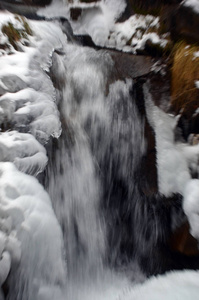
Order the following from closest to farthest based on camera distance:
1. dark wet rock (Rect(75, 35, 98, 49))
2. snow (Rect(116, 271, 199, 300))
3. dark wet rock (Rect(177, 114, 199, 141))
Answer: snow (Rect(116, 271, 199, 300))
dark wet rock (Rect(177, 114, 199, 141))
dark wet rock (Rect(75, 35, 98, 49))

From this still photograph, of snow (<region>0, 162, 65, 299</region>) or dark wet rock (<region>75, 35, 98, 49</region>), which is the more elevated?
dark wet rock (<region>75, 35, 98, 49</region>)

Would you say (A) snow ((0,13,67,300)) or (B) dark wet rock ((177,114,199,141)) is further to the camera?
(B) dark wet rock ((177,114,199,141))

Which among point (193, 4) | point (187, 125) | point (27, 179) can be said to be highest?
point (193, 4)

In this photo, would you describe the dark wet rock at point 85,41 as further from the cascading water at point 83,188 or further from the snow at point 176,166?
the snow at point 176,166

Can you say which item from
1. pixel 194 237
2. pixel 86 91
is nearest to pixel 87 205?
pixel 194 237

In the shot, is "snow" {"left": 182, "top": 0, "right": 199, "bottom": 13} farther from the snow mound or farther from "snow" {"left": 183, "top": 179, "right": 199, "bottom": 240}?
A: the snow mound

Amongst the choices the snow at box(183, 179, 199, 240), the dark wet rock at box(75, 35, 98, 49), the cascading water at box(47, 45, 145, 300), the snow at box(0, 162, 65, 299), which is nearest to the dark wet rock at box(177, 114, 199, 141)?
the cascading water at box(47, 45, 145, 300)

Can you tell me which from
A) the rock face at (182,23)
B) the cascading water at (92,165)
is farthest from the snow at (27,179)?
the rock face at (182,23)

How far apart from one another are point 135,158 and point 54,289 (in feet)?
5.63

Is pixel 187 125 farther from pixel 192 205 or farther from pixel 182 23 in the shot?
pixel 182 23

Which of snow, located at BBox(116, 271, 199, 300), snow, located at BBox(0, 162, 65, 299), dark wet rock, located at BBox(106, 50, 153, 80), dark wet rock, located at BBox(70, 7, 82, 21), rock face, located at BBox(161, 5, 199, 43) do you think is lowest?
snow, located at BBox(116, 271, 199, 300)

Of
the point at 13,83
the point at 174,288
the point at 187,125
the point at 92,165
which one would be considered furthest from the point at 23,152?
the point at 187,125

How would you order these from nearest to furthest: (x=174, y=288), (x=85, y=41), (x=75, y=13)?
(x=174, y=288) < (x=85, y=41) < (x=75, y=13)

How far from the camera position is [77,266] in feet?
7.63
